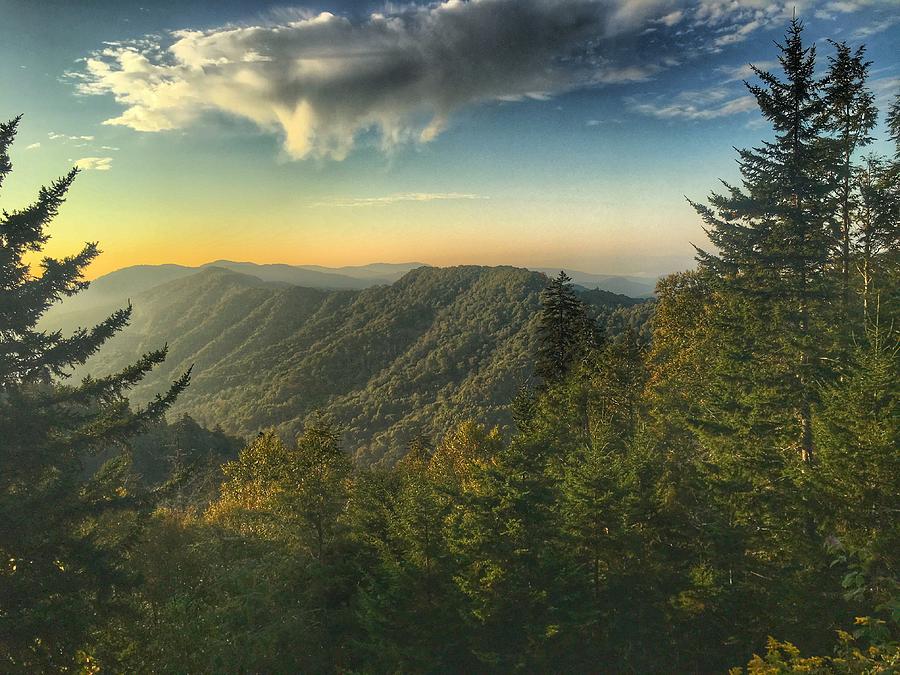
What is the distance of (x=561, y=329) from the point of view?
36.9m

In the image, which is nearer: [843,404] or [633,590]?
[843,404]

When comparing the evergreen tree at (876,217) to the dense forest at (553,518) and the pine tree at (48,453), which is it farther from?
the pine tree at (48,453)

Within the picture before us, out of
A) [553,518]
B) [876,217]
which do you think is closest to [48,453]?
[553,518]

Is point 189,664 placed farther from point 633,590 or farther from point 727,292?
point 727,292

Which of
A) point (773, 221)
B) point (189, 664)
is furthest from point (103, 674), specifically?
point (773, 221)

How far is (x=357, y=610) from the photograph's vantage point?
67.9 feet

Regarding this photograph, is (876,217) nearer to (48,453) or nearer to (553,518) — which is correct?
(553,518)

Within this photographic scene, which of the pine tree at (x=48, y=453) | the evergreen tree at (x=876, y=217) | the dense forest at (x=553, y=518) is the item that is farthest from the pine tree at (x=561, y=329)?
the pine tree at (x=48, y=453)

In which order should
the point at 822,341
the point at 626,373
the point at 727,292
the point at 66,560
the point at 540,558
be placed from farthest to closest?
the point at 626,373, the point at 727,292, the point at 822,341, the point at 540,558, the point at 66,560

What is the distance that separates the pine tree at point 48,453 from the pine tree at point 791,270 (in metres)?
26.5

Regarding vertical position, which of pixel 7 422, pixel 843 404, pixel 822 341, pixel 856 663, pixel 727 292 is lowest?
pixel 856 663

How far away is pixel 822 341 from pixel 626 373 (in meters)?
11.7

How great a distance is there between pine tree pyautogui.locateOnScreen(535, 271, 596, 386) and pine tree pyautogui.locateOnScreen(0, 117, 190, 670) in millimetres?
26320

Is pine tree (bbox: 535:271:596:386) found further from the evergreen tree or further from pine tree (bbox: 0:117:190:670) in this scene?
pine tree (bbox: 0:117:190:670)
